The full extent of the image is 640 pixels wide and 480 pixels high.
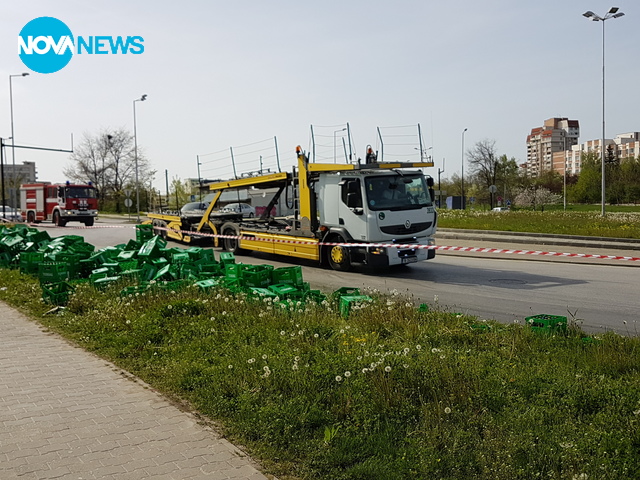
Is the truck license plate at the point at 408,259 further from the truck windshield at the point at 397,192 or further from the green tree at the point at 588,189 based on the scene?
the green tree at the point at 588,189

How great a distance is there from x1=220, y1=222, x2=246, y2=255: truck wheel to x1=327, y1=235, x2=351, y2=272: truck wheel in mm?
4610

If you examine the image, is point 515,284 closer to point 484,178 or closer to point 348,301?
point 348,301

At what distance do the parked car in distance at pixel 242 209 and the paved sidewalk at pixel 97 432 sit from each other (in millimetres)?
12738

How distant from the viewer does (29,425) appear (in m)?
4.76

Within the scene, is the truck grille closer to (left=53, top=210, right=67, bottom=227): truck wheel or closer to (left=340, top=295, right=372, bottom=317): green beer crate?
(left=340, top=295, right=372, bottom=317): green beer crate

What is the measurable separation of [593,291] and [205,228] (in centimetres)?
1331

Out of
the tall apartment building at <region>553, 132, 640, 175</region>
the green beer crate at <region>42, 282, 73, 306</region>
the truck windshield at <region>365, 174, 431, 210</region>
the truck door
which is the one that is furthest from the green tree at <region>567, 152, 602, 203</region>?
the tall apartment building at <region>553, 132, 640, 175</region>

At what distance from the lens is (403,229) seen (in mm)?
14422

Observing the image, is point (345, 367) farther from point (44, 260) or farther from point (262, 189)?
point (262, 189)

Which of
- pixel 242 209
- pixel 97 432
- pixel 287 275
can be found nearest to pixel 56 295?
pixel 287 275

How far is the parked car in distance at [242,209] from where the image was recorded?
1917 centimetres

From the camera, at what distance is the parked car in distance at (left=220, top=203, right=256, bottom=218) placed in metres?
19.2

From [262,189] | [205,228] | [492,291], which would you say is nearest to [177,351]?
[492,291]

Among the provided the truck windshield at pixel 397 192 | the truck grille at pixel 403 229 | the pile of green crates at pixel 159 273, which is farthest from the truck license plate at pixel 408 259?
the pile of green crates at pixel 159 273
